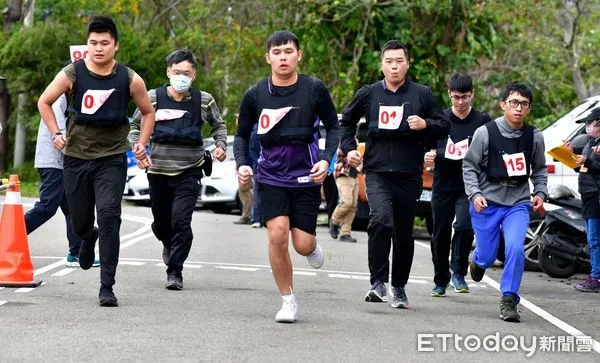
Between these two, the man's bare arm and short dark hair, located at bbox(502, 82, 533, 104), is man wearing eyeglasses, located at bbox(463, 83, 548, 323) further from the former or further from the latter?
the man's bare arm

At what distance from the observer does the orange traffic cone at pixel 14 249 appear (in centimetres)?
1109

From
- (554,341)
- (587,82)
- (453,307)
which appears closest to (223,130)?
(453,307)

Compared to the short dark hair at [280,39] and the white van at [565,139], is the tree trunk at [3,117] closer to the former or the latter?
the white van at [565,139]

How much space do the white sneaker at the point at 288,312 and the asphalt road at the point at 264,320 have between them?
79mm

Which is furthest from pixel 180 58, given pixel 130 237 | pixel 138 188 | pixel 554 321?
pixel 138 188

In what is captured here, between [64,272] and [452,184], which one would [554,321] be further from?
[64,272]

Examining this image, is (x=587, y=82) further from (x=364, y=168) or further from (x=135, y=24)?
(x=364, y=168)

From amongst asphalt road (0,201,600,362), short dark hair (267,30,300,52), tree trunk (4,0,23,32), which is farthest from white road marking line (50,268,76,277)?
tree trunk (4,0,23,32)

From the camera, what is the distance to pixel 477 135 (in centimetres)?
1070

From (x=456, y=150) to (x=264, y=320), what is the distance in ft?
10.5

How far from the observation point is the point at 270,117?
31.4 ft

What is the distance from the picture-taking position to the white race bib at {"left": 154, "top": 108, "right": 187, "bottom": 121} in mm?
11773

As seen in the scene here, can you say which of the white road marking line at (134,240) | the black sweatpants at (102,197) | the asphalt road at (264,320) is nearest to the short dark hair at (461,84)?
the asphalt road at (264,320)

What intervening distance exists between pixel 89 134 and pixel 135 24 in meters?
33.7
